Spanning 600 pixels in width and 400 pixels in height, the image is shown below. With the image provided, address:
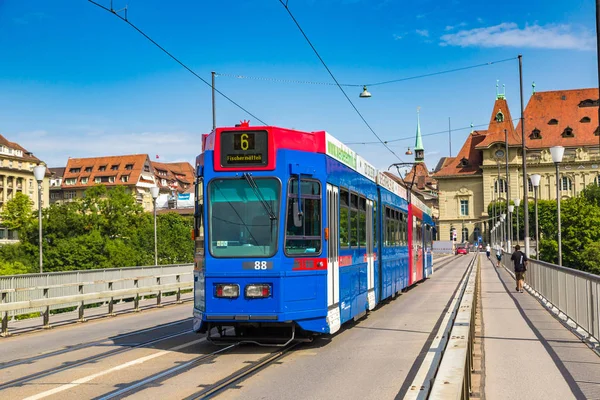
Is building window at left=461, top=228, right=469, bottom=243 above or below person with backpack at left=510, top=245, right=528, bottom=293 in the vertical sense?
above

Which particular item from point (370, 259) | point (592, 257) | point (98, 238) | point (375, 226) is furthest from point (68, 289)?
point (592, 257)

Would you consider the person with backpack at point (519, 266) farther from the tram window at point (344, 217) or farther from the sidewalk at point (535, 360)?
the tram window at point (344, 217)

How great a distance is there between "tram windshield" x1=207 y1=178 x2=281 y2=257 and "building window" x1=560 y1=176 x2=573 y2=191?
130670 mm

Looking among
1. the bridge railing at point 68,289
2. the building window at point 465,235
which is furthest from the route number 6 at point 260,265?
the building window at point 465,235

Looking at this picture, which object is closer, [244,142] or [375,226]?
[244,142]

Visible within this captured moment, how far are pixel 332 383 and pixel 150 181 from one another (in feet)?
523

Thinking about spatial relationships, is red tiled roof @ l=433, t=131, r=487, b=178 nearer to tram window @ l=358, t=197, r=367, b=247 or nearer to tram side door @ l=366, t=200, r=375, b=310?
tram side door @ l=366, t=200, r=375, b=310

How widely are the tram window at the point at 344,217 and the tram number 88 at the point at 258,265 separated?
7.00 ft

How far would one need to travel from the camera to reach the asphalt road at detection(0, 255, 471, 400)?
861cm

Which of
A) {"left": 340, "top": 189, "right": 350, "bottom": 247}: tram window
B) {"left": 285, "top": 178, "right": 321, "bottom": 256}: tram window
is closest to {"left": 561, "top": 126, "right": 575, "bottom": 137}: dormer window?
{"left": 340, "top": 189, "right": 350, "bottom": 247}: tram window

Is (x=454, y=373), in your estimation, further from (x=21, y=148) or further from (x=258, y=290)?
(x=21, y=148)

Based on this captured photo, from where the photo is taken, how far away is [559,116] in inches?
5453

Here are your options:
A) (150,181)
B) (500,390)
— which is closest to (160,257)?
(500,390)

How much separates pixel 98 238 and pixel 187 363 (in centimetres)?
7899
